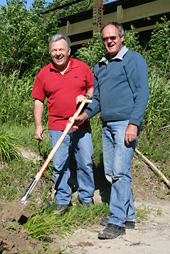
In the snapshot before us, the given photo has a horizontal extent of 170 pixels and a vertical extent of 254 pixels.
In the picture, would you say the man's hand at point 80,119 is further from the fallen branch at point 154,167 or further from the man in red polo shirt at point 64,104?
the fallen branch at point 154,167

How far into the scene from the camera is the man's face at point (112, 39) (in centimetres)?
285

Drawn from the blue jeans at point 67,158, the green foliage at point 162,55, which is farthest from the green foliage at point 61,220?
the green foliage at point 162,55

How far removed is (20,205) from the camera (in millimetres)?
2492

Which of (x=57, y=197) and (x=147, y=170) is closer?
(x=57, y=197)

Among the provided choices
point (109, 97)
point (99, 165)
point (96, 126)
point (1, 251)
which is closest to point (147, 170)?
point (99, 165)

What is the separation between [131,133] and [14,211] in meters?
1.32

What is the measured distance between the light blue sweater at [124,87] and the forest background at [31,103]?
4.31ft

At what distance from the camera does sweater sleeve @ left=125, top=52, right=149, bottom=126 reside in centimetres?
273

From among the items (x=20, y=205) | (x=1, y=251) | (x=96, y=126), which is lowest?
(x=1, y=251)

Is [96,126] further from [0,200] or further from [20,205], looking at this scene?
[20,205]

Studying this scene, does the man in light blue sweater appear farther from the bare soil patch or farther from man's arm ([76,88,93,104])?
man's arm ([76,88,93,104])

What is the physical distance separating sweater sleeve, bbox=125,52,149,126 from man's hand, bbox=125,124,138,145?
0.04 meters

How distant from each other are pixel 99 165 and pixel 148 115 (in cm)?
154

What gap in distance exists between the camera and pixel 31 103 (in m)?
5.64
